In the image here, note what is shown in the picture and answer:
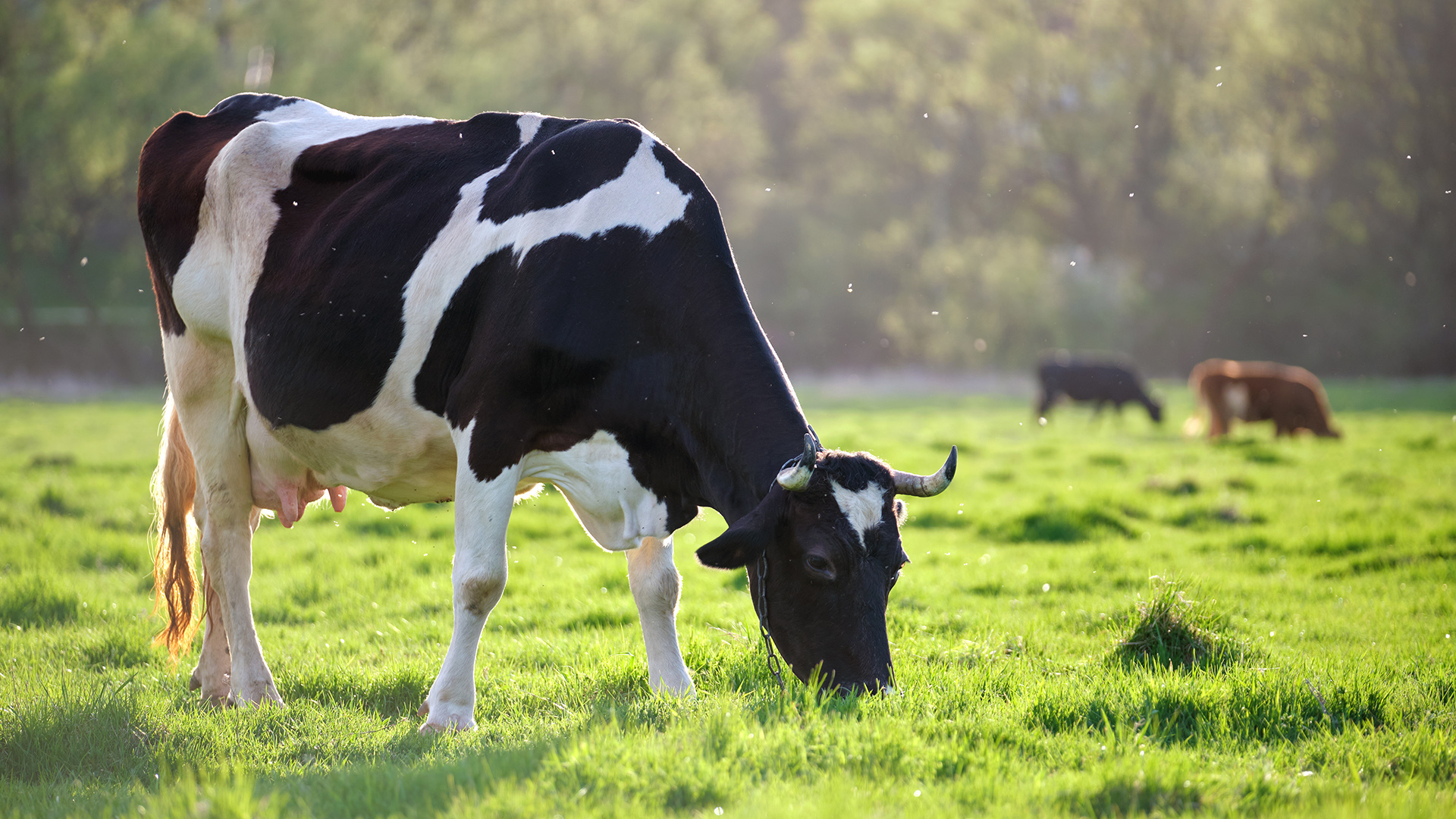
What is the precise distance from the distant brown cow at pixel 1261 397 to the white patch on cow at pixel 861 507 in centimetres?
1747

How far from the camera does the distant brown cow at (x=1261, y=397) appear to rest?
62.5 feet

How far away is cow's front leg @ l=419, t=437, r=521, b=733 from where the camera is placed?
425 centimetres

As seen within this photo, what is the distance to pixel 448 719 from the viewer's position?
4215mm

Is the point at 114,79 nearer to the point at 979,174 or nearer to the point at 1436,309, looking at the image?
the point at 979,174

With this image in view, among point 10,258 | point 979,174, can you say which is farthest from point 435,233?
point 979,174

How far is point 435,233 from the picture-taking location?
15.3 ft

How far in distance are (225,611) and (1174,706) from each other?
13.0 feet

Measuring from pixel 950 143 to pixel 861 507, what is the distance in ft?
132

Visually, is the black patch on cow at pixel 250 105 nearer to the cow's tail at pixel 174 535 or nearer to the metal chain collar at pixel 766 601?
the cow's tail at pixel 174 535

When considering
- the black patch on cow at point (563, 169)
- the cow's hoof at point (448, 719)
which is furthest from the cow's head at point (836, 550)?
the black patch on cow at point (563, 169)

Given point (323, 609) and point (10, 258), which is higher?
point (10, 258)

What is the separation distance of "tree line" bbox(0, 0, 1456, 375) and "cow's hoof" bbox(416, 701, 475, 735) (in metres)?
28.6

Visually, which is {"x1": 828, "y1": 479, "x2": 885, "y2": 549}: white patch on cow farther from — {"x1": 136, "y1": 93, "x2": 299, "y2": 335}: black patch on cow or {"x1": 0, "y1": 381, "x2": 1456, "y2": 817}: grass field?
{"x1": 136, "y1": 93, "x2": 299, "y2": 335}: black patch on cow

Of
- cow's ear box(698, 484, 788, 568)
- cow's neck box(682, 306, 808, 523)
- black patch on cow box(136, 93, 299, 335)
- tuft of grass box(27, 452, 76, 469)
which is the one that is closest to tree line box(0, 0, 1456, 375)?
tuft of grass box(27, 452, 76, 469)
